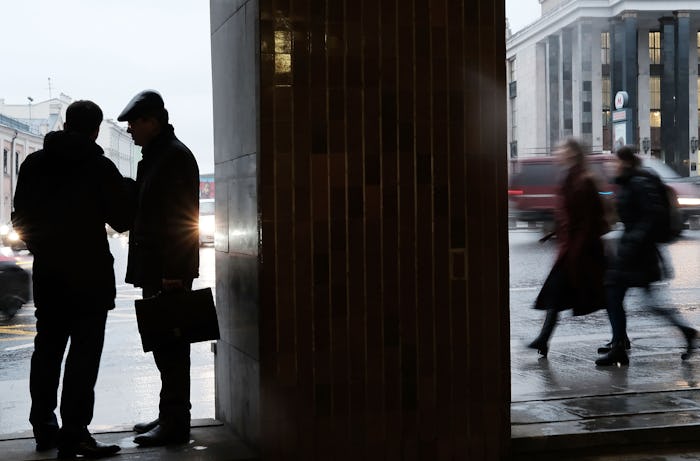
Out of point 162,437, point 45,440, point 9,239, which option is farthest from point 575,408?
point 9,239

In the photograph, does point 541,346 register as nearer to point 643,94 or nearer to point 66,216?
point 66,216

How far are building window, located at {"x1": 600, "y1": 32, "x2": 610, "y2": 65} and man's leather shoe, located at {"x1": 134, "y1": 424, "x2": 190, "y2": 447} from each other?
57.5m

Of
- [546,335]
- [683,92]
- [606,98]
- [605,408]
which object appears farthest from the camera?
[606,98]

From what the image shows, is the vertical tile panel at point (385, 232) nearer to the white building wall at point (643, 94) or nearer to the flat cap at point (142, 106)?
the flat cap at point (142, 106)

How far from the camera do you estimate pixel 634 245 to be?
22.5 feet

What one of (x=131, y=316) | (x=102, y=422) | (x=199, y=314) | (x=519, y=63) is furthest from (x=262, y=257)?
(x=519, y=63)

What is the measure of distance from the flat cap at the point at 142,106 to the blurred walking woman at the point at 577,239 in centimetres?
346

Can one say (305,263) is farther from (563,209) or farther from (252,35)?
(563,209)

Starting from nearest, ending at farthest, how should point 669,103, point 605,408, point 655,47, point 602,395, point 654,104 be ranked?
point 605,408 < point 602,395 < point 669,103 < point 654,104 < point 655,47

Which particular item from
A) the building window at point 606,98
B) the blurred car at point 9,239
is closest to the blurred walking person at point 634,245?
the blurred car at point 9,239

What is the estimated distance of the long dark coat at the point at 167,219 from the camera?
4375 mm

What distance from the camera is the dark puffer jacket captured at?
680cm

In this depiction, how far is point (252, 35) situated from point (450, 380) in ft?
6.24

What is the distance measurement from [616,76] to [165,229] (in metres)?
55.4
